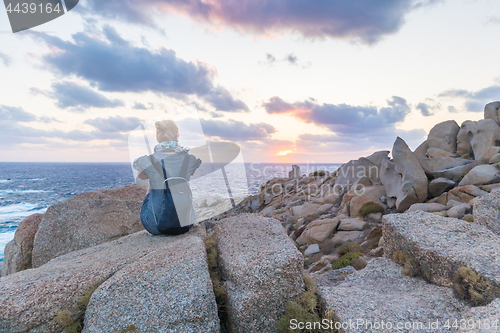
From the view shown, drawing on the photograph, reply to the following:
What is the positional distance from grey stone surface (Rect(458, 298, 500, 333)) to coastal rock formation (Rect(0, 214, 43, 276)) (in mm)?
12793

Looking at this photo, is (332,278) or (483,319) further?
(332,278)

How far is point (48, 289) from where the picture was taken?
4449 millimetres

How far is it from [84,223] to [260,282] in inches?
306

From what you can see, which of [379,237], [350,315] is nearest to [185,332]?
[350,315]

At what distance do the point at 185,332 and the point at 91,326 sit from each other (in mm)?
1503

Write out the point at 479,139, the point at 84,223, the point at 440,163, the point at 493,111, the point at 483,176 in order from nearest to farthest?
the point at 84,223 < the point at 483,176 < the point at 440,163 < the point at 479,139 < the point at 493,111

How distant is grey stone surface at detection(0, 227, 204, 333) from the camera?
412cm

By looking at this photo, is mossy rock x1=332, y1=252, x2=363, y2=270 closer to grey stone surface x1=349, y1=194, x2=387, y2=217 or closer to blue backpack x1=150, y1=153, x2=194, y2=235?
grey stone surface x1=349, y1=194, x2=387, y2=217

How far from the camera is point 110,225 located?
9586mm

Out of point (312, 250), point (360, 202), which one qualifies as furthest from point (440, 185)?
point (312, 250)

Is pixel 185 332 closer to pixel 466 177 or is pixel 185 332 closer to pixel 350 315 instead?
pixel 350 315

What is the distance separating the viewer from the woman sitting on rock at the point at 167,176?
6031 mm

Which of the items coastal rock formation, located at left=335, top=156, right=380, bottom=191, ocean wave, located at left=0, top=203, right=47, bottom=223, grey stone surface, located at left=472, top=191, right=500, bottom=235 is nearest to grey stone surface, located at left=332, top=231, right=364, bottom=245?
grey stone surface, located at left=472, top=191, right=500, bottom=235

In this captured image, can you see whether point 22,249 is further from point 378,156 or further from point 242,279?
point 378,156
